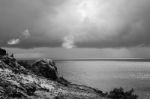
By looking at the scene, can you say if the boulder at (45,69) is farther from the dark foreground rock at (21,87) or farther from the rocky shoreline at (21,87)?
the dark foreground rock at (21,87)

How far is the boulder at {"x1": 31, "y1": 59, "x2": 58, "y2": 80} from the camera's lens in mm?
61441

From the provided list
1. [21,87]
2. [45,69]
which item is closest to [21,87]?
[21,87]

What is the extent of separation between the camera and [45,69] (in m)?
62.3

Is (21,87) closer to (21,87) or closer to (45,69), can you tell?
(21,87)

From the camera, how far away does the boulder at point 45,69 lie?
6144cm

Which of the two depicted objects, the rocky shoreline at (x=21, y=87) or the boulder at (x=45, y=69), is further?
the boulder at (x=45, y=69)

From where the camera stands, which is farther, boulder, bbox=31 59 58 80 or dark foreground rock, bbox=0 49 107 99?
boulder, bbox=31 59 58 80

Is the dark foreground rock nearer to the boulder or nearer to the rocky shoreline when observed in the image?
the rocky shoreline

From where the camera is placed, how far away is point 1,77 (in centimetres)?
4019

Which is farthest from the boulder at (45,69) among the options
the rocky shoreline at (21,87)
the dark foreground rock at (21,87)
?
the dark foreground rock at (21,87)

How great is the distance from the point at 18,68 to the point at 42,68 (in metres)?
12.7

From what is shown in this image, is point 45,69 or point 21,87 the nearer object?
point 21,87

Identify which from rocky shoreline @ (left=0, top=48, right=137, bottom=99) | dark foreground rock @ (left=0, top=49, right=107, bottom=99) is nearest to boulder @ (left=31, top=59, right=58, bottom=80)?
rocky shoreline @ (left=0, top=48, right=137, bottom=99)

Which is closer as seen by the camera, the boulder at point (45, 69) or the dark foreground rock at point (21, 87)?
the dark foreground rock at point (21, 87)
